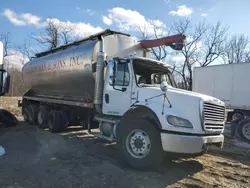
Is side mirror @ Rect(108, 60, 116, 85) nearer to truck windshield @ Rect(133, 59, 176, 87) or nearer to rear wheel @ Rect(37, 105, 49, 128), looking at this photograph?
truck windshield @ Rect(133, 59, 176, 87)

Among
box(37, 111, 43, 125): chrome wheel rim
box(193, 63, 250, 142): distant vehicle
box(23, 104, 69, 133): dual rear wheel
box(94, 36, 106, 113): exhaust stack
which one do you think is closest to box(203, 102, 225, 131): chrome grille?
box(94, 36, 106, 113): exhaust stack

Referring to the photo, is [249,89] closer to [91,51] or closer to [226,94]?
[226,94]

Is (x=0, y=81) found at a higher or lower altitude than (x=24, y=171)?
higher

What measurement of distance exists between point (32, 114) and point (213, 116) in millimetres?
10361

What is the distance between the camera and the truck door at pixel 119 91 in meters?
7.08

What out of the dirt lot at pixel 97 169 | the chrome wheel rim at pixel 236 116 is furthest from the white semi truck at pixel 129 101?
the chrome wheel rim at pixel 236 116

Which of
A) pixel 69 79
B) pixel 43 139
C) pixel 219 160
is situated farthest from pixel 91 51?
pixel 219 160

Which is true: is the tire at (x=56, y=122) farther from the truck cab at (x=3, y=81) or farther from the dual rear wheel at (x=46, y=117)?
the truck cab at (x=3, y=81)

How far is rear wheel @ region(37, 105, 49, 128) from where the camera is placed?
39.1 feet

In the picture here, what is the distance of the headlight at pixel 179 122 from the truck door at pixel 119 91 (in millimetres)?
1610

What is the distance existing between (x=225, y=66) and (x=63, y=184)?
9.83 metres

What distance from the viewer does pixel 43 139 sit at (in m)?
9.45

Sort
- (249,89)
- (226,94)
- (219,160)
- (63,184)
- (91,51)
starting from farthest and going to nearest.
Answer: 1. (226,94)
2. (249,89)
3. (91,51)
4. (219,160)
5. (63,184)

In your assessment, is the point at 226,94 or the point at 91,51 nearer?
the point at 91,51
